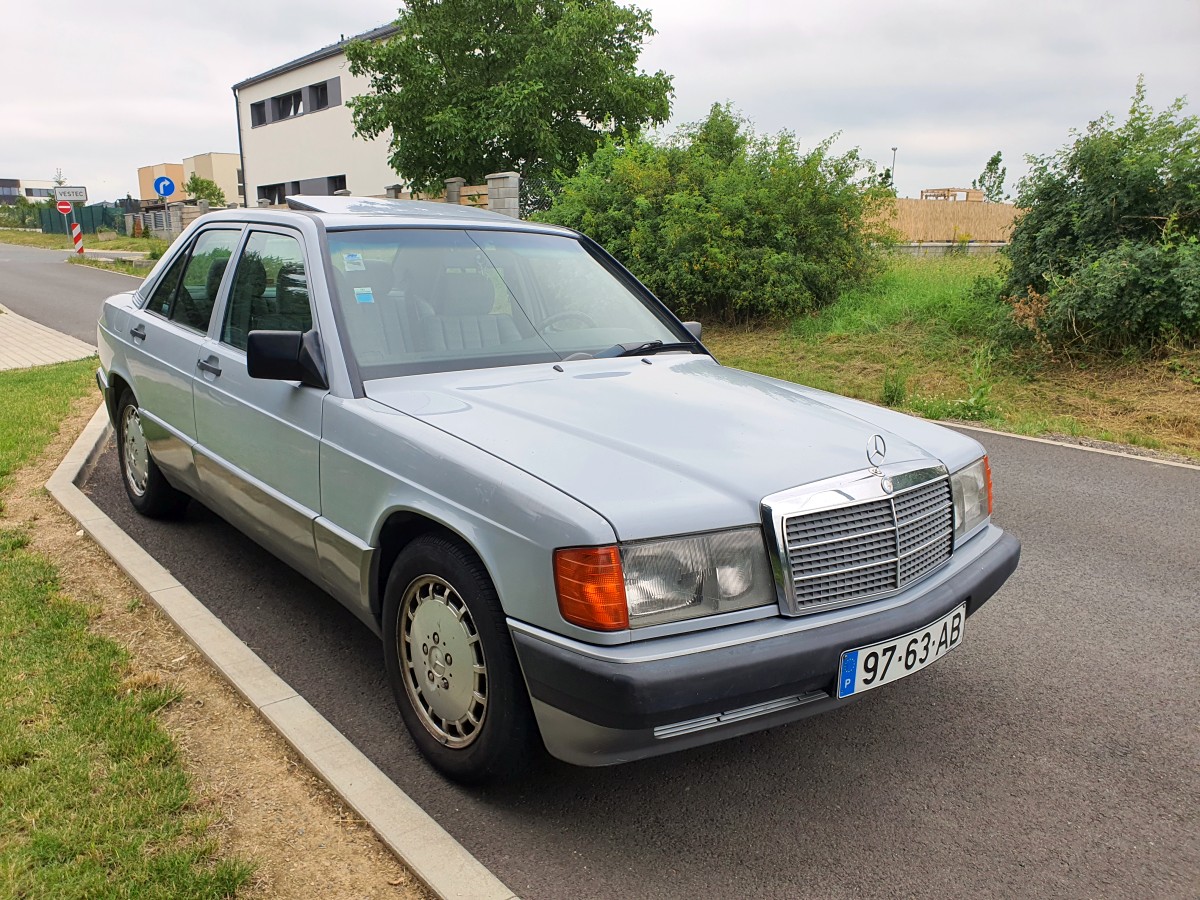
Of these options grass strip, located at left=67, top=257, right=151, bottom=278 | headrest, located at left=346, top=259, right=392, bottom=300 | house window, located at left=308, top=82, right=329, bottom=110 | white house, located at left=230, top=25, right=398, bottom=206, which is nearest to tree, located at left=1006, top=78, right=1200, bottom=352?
headrest, located at left=346, top=259, right=392, bottom=300

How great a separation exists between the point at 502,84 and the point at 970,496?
2115cm

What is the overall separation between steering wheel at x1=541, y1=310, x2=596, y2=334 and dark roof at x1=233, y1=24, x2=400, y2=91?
105 ft

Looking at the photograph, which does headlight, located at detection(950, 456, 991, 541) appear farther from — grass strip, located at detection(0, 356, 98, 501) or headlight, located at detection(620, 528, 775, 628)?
grass strip, located at detection(0, 356, 98, 501)

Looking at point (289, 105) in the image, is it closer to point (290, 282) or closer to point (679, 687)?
point (290, 282)

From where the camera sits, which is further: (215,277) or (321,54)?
(321,54)

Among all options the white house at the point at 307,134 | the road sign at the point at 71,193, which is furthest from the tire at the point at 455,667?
the road sign at the point at 71,193

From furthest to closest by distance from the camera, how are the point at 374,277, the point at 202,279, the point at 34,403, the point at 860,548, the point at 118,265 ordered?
the point at 118,265
the point at 34,403
the point at 202,279
the point at 374,277
the point at 860,548

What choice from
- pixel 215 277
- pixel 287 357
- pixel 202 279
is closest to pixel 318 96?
pixel 202 279

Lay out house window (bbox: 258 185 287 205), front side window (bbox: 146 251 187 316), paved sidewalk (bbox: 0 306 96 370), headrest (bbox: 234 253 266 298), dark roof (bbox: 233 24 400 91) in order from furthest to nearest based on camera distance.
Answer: house window (bbox: 258 185 287 205), dark roof (bbox: 233 24 400 91), paved sidewalk (bbox: 0 306 96 370), front side window (bbox: 146 251 187 316), headrest (bbox: 234 253 266 298)

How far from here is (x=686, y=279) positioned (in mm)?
13805

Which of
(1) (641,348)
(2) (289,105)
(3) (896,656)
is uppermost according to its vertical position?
(2) (289,105)

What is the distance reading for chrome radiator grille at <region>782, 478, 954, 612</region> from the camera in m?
2.58

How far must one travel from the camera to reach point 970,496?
3.27 metres

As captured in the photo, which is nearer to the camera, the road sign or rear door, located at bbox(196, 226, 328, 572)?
rear door, located at bbox(196, 226, 328, 572)
